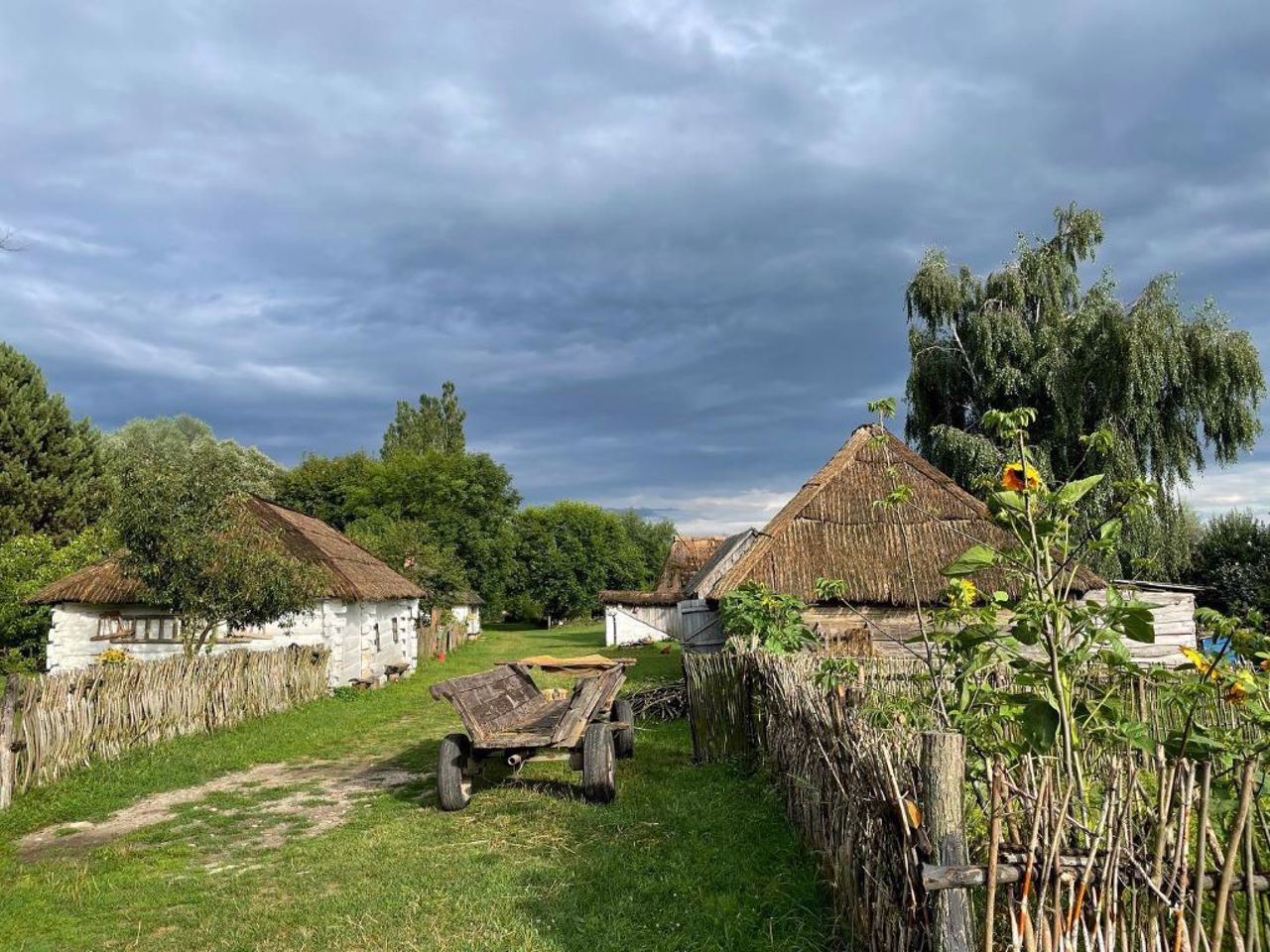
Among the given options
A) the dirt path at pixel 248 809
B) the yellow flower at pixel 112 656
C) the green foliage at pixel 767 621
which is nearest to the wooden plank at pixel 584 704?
the green foliage at pixel 767 621

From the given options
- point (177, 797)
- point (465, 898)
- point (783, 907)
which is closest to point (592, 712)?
point (465, 898)

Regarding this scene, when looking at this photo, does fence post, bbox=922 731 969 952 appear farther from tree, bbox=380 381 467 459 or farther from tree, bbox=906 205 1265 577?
tree, bbox=380 381 467 459

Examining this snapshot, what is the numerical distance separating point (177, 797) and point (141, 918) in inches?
153

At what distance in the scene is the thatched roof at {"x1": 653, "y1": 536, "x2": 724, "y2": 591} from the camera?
38.3 meters

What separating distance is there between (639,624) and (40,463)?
2297cm

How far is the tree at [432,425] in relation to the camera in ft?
190

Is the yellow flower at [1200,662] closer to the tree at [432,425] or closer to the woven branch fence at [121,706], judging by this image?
the woven branch fence at [121,706]

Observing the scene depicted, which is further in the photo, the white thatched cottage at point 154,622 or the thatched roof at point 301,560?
the white thatched cottage at point 154,622

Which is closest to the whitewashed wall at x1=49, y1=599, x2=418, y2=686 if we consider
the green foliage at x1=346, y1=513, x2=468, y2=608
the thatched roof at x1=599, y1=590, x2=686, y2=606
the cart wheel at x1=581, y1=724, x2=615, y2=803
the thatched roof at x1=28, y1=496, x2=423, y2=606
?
the thatched roof at x1=28, y1=496, x2=423, y2=606

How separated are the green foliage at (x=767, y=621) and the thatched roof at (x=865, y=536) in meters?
0.94

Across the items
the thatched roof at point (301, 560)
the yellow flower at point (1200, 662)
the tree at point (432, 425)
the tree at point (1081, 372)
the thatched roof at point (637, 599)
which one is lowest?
the thatched roof at point (637, 599)

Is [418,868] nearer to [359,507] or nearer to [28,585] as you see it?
[28,585]

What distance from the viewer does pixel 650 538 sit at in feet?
233

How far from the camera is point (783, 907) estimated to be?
4.88m
